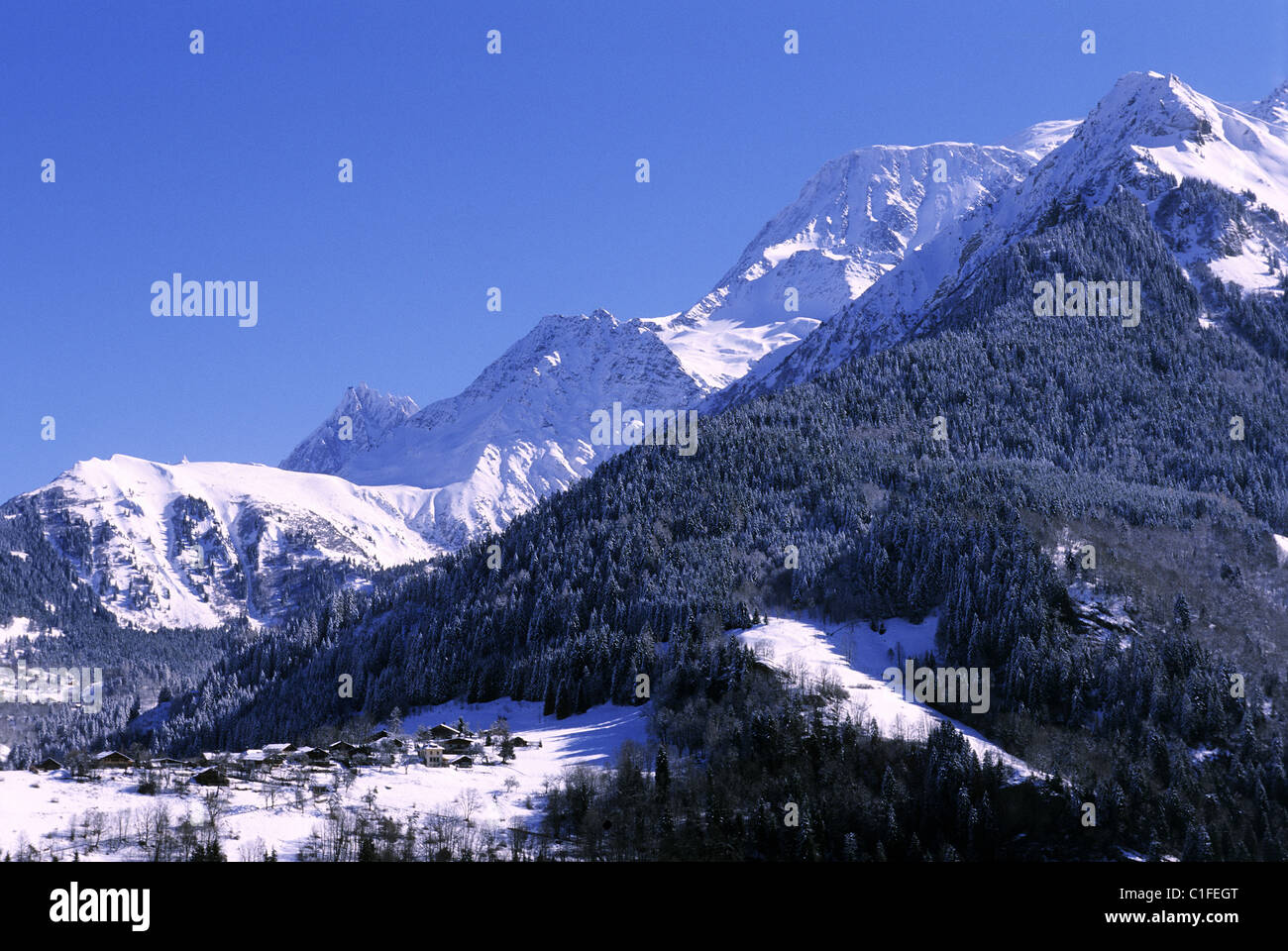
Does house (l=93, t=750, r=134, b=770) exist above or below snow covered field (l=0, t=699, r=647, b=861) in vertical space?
above

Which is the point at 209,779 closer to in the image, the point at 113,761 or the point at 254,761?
the point at 254,761

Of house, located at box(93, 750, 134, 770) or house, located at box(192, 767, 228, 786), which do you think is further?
house, located at box(93, 750, 134, 770)

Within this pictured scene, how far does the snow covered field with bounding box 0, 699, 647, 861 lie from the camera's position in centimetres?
13088

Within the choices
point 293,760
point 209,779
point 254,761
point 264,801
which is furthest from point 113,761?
point 264,801

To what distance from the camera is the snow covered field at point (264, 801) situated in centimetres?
13088

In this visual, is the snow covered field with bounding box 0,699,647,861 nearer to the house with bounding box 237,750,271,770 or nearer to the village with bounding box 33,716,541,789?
the village with bounding box 33,716,541,789

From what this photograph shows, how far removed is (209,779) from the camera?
511 feet

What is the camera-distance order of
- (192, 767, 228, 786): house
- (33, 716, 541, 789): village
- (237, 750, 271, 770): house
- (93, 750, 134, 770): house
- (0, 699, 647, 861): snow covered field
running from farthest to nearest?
(237, 750, 271, 770): house, (93, 750, 134, 770): house, (33, 716, 541, 789): village, (192, 767, 228, 786): house, (0, 699, 647, 861): snow covered field

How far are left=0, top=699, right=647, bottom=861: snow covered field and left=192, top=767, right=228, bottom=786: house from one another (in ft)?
4.74

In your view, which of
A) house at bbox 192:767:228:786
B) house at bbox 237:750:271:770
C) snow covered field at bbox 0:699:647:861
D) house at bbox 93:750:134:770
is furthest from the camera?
house at bbox 237:750:271:770

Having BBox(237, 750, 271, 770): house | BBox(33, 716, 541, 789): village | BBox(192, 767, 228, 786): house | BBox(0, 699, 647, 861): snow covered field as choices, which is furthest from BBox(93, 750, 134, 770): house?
BBox(192, 767, 228, 786): house

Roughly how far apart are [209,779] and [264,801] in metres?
9.94

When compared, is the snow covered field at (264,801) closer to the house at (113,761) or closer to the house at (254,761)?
the house at (113,761)
